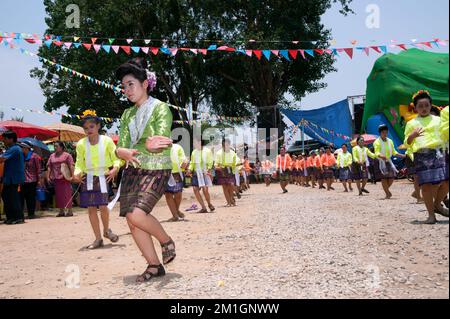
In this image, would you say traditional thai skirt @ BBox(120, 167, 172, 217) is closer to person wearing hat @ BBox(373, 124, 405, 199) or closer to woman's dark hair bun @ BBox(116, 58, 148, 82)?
woman's dark hair bun @ BBox(116, 58, 148, 82)

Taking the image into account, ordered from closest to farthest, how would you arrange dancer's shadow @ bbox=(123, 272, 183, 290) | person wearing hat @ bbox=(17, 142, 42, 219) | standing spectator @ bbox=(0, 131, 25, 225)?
dancer's shadow @ bbox=(123, 272, 183, 290) → standing spectator @ bbox=(0, 131, 25, 225) → person wearing hat @ bbox=(17, 142, 42, 219)

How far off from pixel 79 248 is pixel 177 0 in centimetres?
2250

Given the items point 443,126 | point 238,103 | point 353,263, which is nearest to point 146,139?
point 353,263

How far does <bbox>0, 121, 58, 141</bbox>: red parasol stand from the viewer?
12.4 metres

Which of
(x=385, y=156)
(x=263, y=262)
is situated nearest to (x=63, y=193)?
(x=385, y=156)

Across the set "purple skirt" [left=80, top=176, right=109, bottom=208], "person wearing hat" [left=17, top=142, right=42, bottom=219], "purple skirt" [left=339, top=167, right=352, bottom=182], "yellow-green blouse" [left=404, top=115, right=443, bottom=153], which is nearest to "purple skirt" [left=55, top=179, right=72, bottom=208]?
"person wearing hat" [left=17, top=142, right=42, bottom=219]

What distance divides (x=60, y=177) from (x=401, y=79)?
34.7ft

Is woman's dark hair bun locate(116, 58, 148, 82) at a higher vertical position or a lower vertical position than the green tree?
lower

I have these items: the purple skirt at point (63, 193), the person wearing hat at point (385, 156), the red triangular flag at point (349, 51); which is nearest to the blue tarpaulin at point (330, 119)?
the red triangular flag at point (349, 51)

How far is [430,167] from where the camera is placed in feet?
20.0

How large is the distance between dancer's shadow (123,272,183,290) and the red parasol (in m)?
9.47

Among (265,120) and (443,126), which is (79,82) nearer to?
(265,120)

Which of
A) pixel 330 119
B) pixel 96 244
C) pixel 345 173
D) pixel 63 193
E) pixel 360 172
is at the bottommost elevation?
pixel 96 244

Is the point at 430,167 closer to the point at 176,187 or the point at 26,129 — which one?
the point at 176,187
